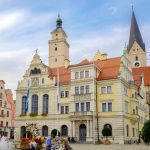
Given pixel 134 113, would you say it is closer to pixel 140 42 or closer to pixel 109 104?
pixel 109 104

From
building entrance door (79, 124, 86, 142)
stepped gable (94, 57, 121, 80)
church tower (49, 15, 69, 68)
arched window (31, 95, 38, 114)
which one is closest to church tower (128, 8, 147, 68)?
church tower (49, 15, 69, 68)

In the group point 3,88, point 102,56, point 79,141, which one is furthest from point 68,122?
point 3,88

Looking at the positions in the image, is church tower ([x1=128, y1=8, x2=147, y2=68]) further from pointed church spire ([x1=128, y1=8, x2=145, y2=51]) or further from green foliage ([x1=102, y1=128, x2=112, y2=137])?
green foliage ([x1=102, y1=128, x2=112, y2=137])

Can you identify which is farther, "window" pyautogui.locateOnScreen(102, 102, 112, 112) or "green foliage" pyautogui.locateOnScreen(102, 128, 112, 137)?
"window" pyautogui.locateOnScreen(102, 102, 112, 112)

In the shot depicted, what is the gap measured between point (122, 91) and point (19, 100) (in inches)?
865

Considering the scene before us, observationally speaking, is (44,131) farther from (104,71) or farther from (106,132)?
(104,71)

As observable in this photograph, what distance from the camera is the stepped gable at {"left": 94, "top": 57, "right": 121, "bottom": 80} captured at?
55.5 meters

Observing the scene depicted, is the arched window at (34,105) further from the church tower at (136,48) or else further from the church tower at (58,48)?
the church tower at (136,48)

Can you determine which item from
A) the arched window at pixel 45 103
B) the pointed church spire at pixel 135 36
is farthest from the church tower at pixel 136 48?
the arched window at pixel 45 103

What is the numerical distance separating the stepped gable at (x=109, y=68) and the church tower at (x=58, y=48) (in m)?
24.1

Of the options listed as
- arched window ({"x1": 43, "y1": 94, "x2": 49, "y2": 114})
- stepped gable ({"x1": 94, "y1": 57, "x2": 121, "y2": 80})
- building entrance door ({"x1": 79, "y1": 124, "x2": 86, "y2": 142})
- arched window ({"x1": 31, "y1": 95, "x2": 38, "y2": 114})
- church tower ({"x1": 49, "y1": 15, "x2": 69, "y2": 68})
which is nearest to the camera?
building entrance door ({"x1": 79, "y1": 124, "x2": 86, "y2": 142})

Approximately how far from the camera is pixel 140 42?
106 m

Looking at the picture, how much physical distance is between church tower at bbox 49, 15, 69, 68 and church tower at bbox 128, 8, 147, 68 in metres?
29.3

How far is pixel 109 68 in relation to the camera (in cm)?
5778
